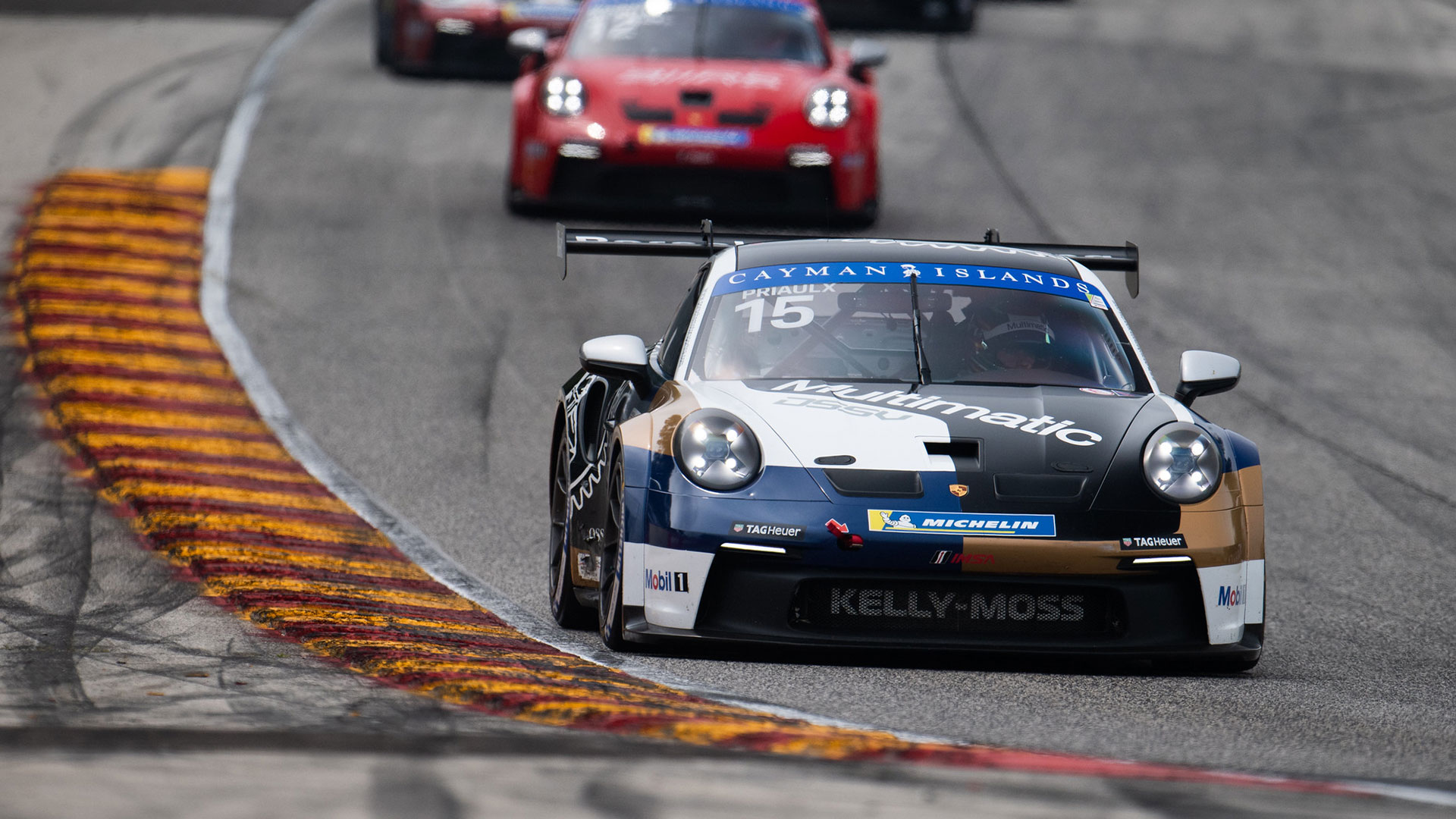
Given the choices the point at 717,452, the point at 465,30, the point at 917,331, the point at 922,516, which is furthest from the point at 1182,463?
the point at 465,30

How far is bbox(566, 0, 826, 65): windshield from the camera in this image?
1418 cm

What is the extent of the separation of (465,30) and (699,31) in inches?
183

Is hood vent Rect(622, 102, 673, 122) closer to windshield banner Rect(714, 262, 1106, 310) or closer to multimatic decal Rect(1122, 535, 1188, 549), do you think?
windshield banner Rect(714, 262, 1106, 310)

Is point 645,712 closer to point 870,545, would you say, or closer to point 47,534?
point 870,545

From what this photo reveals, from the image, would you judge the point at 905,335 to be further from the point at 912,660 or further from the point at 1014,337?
the point at 912,660

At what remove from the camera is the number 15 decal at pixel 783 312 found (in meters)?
6.83

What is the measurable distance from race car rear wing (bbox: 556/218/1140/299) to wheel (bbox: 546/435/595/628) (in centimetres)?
69

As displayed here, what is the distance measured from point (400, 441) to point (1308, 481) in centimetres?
410

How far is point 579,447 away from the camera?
23.4 ft

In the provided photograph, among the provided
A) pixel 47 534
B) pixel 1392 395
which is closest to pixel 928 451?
pixel 47 534

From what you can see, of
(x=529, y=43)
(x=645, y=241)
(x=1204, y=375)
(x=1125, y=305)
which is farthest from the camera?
(x=529, y=43)

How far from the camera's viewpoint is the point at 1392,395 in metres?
11.6

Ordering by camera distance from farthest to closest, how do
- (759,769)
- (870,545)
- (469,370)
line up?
(469,370) → (870,545) → (759,769)

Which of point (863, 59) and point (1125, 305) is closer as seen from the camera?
point (1125, 305)
